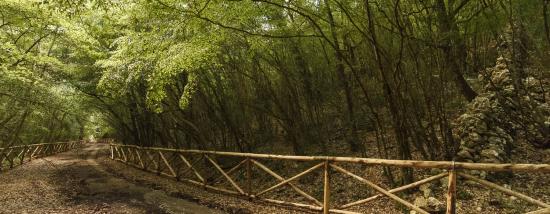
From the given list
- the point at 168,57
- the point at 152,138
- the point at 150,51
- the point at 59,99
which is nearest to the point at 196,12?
the point at 168,57

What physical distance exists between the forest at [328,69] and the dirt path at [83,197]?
2360 mm

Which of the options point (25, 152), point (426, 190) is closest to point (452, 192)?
point (426, 190)

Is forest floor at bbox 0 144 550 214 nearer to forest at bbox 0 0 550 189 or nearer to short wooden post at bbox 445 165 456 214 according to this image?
forest at bbox 0 0 550 189

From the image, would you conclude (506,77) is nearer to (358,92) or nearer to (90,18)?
(358,92)

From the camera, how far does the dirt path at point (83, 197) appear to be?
784 cm

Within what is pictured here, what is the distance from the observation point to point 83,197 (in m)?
9.26

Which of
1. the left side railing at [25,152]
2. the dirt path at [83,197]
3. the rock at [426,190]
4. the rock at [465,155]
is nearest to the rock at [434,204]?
the rock at [426,190]

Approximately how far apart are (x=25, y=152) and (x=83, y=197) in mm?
12691

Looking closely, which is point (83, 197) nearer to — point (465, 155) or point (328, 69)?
point (328, 69)

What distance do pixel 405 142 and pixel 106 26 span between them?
11085 mm

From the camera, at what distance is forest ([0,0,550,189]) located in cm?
689

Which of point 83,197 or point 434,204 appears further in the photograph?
point 83,197

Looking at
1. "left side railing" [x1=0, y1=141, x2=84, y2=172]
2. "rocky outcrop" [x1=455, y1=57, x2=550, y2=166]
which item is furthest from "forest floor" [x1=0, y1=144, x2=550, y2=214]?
"left side railing" [x1=0, y1=141, x2=84, y2=172]

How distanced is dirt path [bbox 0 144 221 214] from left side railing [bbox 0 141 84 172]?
383cm
